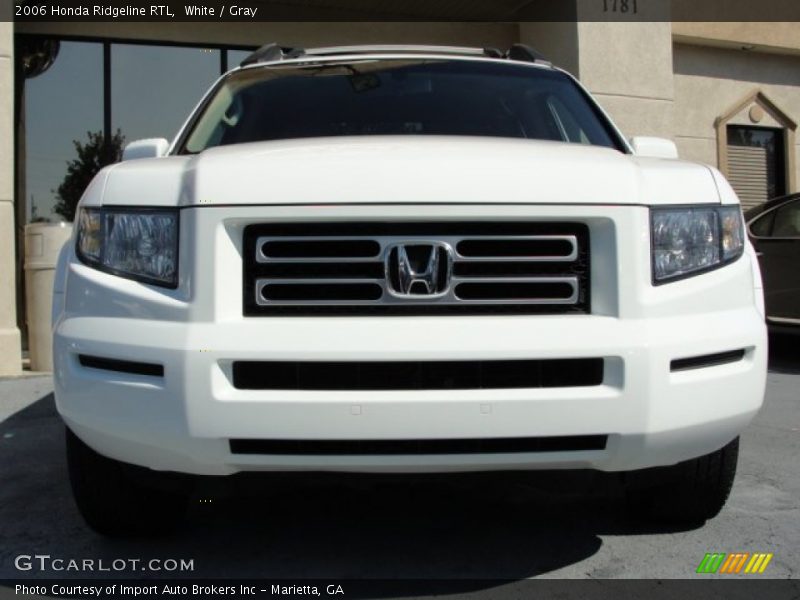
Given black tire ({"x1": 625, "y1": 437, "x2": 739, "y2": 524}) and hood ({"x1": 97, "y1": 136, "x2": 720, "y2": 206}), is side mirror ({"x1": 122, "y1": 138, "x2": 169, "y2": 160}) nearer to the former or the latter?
hood ({"x1": 97, "y1": 136, "x2": 720, "y2": 206})

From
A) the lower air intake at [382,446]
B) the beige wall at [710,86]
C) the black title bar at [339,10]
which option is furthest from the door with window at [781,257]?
the lower air intake at [382,446]

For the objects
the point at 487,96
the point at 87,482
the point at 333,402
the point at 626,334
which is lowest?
the point at 87,482

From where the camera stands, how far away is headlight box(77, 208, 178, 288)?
210 cm

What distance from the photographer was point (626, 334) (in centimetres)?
200

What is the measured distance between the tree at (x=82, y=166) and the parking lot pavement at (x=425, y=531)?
5.82 m

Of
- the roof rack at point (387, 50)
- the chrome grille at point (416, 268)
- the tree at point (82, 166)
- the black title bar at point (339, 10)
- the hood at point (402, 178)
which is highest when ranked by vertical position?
the black title bar at point (339, 10)

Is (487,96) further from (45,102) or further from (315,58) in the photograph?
(45,102)

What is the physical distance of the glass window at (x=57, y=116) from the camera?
848 cm

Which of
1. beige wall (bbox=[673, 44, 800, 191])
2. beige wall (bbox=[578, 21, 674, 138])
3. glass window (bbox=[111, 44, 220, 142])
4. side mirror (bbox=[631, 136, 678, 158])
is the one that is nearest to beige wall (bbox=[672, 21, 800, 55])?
beige wall (bbox=[673, 44, 800, 191])

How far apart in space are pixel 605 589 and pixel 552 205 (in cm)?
114

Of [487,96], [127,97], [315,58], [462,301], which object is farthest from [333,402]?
[127,97]

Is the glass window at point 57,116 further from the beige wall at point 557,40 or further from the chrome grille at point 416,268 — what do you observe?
the chrome grille at point 416,268

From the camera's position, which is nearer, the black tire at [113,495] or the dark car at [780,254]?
the black tire at [113,495]

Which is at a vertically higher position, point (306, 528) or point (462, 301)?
point (462, 301)
